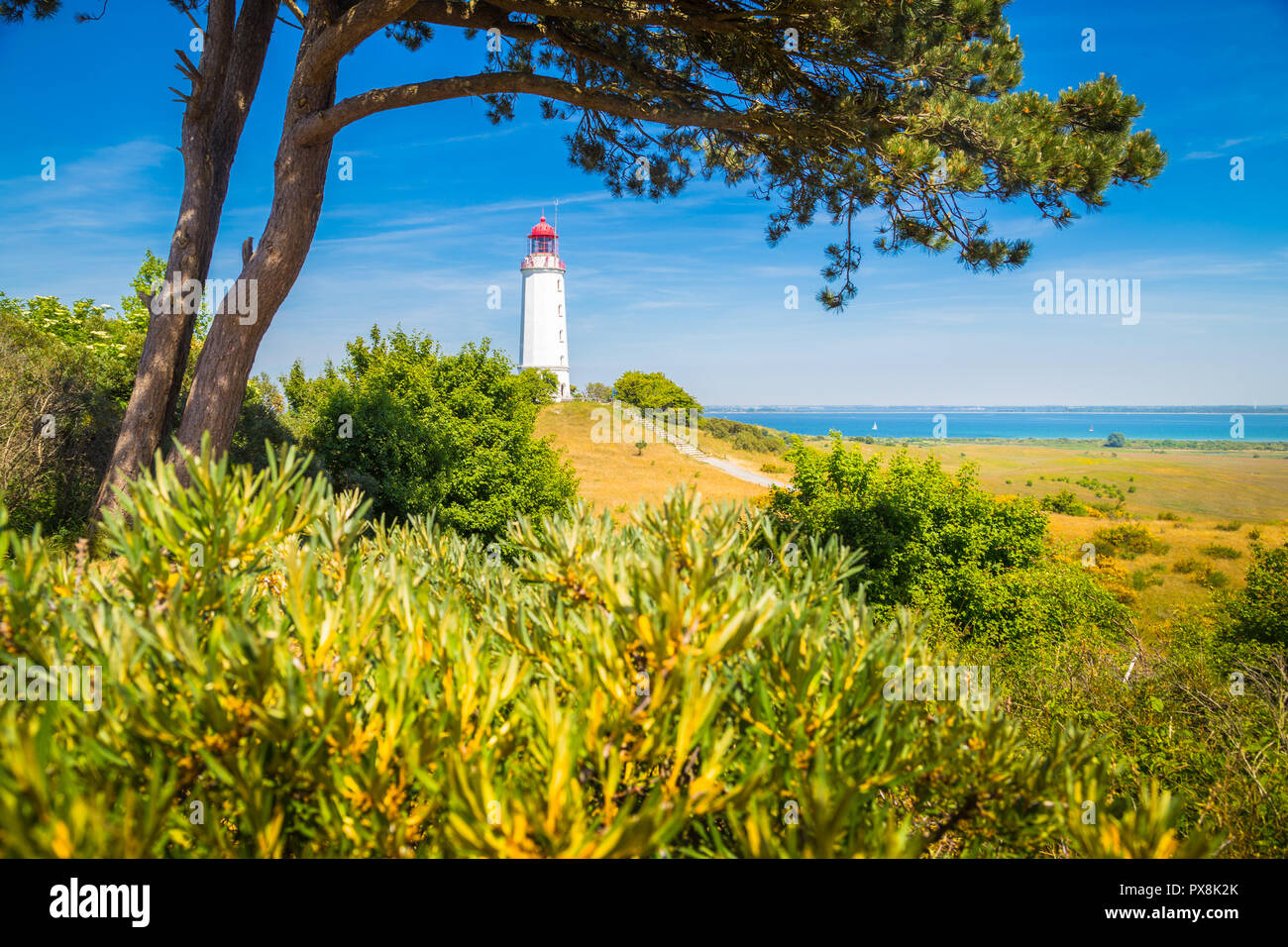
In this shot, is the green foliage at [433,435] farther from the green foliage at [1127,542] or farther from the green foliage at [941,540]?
the green foliage at [1127,542]

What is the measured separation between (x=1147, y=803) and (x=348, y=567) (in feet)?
7.03

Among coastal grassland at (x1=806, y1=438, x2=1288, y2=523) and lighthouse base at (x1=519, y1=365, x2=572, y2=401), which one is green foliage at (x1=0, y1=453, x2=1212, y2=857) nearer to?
coastal grassland at (x1=806, y1=438, x2=1288, y2=523)

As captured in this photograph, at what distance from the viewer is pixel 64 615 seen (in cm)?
154

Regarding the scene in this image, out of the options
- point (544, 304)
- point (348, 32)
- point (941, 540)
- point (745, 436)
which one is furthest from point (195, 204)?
point (544, 304)

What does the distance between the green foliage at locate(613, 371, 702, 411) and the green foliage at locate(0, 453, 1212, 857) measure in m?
51.8

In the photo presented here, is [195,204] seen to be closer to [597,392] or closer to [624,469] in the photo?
[624,469]

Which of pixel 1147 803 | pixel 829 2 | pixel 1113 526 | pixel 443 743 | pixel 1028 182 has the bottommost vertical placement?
pixel 1113 526

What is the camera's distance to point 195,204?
791cm

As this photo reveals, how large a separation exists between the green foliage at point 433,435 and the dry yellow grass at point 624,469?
92.4 inches

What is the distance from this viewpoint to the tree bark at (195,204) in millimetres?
7676

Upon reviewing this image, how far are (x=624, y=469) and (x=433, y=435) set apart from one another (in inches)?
767

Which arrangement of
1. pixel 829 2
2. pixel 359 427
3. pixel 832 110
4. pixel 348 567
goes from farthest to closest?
pixel 359 427, pixel 832 110, pixel 829 2, pixel 348 567
